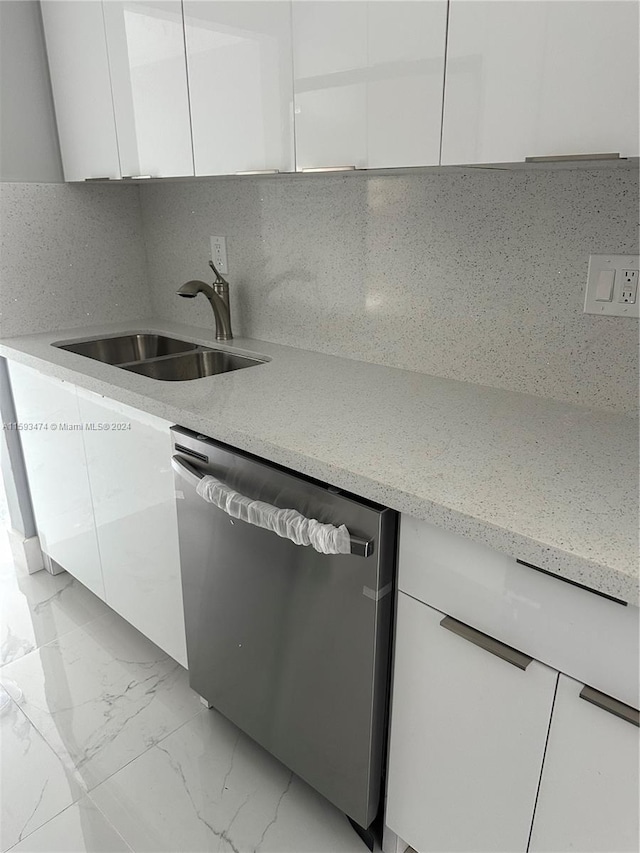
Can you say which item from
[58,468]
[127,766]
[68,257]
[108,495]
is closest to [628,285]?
[108,495]

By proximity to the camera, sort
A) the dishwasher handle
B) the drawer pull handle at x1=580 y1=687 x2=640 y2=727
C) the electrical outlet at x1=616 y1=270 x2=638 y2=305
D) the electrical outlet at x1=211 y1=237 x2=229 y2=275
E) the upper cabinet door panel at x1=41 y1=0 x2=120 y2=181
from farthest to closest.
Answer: the electrical outlet at x1=211 y1=237 x2=229 y2=275
the upper cabinet door panel at x1=41 y1=0 x2=120 y2=181
the electrical outlet at x1=616 y1=270 x2=638 y2=305
the dishwasher handle
the drawer pull handle at x1=580 y1=687 x2=640 y2=727

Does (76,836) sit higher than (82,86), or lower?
lower

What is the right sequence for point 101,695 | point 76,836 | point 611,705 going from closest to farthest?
point 611,705, point 76,836, point 101,695

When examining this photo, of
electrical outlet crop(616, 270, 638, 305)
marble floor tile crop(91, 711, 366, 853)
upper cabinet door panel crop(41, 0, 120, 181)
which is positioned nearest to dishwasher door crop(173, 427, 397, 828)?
marble floor tile crop(91, 711, 366, 853)

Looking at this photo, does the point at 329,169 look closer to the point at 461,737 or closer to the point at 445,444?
the point at 445,444

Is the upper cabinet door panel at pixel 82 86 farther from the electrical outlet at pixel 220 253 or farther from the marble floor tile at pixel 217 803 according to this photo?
the marble floor tile at pixel 217 803

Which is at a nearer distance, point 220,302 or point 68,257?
point 220,302

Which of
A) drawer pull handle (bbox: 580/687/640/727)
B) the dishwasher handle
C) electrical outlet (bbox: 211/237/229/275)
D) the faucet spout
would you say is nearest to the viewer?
drawer pull handle (bbox: 580/687/640/727)

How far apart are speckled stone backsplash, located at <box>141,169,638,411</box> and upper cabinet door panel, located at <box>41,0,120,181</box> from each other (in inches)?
13.1

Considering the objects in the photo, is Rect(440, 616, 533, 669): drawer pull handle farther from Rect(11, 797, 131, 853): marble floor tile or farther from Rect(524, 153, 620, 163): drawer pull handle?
Rect(11, 797, 131, 853): marble floor tile

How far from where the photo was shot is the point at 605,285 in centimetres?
123

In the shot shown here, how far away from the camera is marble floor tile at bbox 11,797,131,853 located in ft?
4.39

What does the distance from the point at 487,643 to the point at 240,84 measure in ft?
4.11

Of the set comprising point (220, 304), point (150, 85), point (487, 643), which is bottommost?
point (487, 643)
